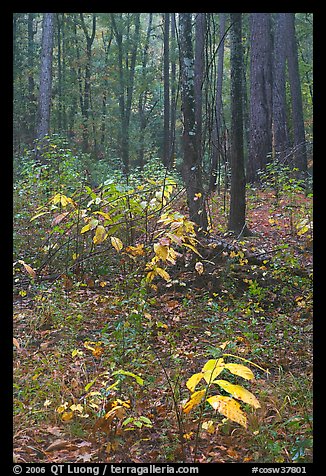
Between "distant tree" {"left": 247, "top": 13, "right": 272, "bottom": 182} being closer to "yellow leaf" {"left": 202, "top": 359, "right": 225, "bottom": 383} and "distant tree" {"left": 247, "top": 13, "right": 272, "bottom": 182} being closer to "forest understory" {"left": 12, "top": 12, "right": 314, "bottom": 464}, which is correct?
"forest understory" {"left": 12, "top": 12, "right": 314, "bottom": 464}

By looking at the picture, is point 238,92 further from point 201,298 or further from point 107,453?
point 107,453

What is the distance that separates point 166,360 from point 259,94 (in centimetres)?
814

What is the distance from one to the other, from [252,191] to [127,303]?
19.5 feet

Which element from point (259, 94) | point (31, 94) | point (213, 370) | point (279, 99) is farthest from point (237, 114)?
point (31, 94)

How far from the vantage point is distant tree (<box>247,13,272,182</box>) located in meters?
10.4

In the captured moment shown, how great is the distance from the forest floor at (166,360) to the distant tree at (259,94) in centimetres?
418

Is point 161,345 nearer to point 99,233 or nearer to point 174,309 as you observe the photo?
point 174,309

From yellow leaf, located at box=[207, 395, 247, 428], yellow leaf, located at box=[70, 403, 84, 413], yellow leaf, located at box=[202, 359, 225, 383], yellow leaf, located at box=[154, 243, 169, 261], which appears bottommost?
yellow leaf, located at box=[70, 403, 84, 413]

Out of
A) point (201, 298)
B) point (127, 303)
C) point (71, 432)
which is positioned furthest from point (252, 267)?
point (71, 432)

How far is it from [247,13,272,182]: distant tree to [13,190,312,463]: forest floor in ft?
13.7

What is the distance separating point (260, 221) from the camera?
7836 millimetres

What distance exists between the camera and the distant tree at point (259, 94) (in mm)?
10422

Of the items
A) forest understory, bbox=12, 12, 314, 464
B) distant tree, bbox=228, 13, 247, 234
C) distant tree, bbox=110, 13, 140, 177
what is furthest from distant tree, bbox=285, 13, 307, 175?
distant tree, bbox=110, 13, 140, 177

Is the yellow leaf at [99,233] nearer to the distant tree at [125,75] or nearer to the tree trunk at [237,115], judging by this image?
the tree trunk at [237,115]
